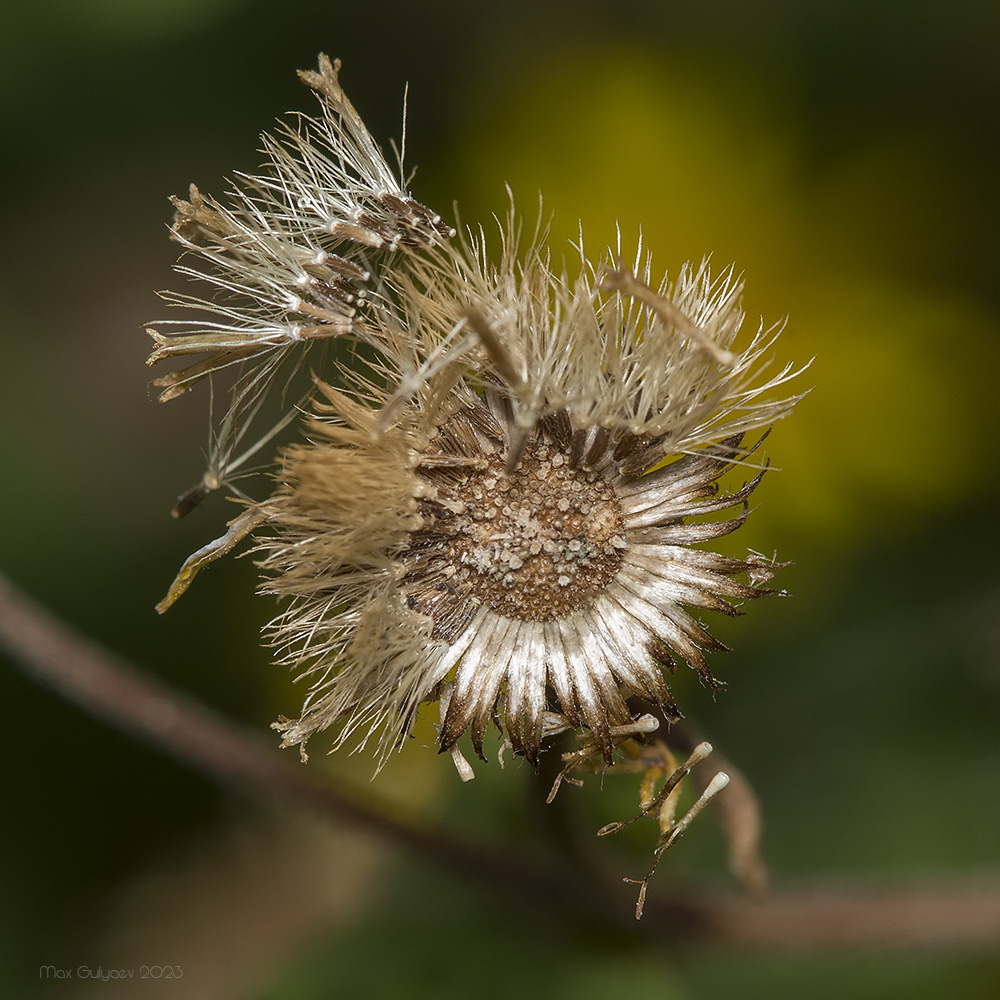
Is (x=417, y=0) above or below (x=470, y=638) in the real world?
above

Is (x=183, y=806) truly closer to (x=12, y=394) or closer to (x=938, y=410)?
(x=12, y=394)

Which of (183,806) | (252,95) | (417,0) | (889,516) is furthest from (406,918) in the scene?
(417,0)

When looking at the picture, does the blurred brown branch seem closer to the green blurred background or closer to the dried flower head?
the green blurred background

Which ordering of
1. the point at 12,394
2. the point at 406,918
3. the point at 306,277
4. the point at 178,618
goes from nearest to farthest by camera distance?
the point at 306,277 → the point at 406,918 → the point at 178,618 → the point at 12,394

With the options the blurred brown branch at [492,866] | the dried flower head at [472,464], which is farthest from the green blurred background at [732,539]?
the dried flower head at [472,464]

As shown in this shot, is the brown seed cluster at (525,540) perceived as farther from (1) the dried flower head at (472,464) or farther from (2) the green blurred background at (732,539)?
(2) the green blurred background at (732,539)

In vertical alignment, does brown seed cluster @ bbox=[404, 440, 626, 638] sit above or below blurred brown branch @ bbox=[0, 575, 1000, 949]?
above

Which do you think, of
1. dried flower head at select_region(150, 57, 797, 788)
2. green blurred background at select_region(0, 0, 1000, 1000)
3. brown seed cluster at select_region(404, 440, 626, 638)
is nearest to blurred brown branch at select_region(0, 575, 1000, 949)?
green blurred background at select_region(0, 0, 1000, 1000)
